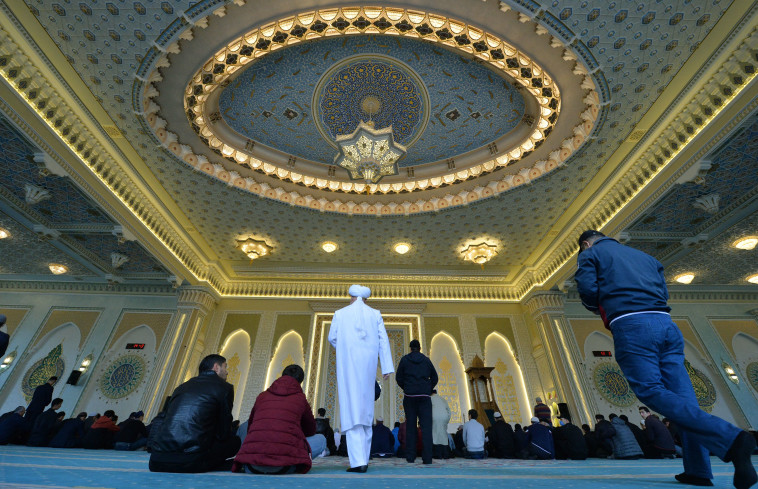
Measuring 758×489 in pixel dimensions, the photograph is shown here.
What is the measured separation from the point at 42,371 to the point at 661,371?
38.5 feet

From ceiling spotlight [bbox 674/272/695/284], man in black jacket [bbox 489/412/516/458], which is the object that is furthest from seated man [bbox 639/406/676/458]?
ceiling spotlight [bbox 674/272/695/284]

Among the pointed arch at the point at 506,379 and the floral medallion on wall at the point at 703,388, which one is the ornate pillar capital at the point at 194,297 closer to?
the pointed arch at the point at 506,379

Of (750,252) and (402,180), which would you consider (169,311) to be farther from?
(750,252)

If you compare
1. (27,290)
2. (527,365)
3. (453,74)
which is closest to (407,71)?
(453,74)

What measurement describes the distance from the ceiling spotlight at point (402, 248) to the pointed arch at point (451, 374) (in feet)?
7.70

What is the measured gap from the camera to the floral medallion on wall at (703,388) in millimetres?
8961

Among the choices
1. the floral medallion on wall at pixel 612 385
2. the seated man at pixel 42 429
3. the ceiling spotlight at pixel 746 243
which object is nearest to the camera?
the seated man at pixel 42 429

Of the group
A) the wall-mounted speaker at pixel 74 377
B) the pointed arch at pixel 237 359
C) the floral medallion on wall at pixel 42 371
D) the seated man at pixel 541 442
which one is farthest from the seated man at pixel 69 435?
the seated man at pixel 541 442

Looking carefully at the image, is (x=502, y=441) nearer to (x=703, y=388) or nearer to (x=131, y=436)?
(x=131, y=436)

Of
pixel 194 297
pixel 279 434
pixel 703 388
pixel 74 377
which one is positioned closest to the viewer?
pixel 279 434

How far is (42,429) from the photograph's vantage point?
6.21m

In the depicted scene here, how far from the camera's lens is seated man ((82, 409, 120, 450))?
20.9ft

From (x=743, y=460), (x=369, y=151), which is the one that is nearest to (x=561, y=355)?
(x=369, y=151)

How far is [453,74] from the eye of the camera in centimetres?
618
